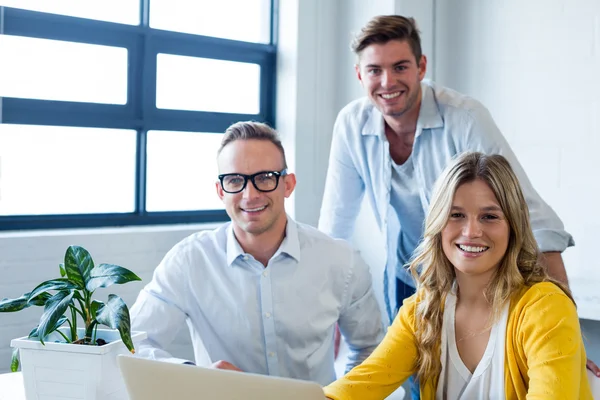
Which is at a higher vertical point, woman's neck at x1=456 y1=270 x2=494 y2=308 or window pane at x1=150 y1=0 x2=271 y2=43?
window pane at x1=150 y1=0 x2=271 y2=43

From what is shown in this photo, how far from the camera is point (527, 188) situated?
204cm

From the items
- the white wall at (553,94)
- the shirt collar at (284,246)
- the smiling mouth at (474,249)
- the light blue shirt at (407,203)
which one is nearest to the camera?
the smiling mouth at (474,249)

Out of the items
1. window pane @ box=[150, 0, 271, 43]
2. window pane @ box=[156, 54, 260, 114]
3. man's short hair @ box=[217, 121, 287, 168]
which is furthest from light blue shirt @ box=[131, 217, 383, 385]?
window pane @ box=[150, 0, 271, 43]

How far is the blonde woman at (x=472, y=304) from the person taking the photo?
1498 millimetres

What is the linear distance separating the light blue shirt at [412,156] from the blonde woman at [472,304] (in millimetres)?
366

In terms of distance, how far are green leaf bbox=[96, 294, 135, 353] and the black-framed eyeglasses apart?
0.63 m

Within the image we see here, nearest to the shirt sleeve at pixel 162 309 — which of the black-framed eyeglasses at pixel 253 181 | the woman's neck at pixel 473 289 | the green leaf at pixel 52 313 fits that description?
the black-framed eyeglasses at pixel 253 181

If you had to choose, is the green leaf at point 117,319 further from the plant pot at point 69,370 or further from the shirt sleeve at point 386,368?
the shirt sleeve at point 386,368

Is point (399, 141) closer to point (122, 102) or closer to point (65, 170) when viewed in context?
point (122, 102)

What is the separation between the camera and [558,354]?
1.39 m

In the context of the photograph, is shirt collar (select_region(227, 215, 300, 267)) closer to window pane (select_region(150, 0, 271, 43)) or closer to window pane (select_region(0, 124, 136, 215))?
window pane (select_region(0, 124, 136, 215))

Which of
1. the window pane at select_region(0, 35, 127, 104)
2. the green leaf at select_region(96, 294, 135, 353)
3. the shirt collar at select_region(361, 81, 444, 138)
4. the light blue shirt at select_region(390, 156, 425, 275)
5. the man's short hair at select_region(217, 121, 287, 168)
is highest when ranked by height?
the window pane at select_region(0, 35, 127, 104)

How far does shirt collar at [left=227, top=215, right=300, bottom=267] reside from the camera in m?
1.91

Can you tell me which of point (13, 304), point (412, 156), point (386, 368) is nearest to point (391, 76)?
point (412, 156)
